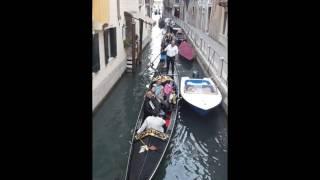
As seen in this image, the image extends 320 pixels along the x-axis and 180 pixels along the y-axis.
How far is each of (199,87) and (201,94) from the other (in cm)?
50

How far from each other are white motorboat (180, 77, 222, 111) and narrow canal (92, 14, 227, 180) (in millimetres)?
361

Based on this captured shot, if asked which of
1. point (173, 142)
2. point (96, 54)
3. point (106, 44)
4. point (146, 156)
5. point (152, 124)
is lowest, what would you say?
point (173, 142)

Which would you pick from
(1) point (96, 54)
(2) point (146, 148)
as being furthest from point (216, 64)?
(2) point (146, 148)

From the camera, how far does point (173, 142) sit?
19.1 ft

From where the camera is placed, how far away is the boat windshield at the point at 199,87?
7.28 m

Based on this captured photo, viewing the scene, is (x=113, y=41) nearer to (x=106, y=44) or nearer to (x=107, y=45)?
(x=107, y=45)

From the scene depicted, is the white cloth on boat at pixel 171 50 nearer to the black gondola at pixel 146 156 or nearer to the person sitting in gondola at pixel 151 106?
the person sitting in gondola at pixel 151 106

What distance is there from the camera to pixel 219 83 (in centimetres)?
841

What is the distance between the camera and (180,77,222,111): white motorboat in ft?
21.6

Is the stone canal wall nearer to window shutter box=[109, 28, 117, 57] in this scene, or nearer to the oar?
the oar

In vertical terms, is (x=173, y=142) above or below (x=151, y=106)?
below

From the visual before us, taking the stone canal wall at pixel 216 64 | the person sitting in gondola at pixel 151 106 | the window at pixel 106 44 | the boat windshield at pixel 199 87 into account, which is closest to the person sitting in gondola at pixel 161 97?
the person sitting in gondola at pixel 151 106
